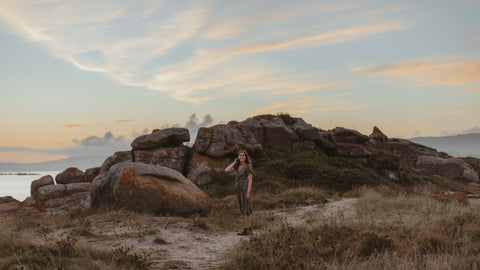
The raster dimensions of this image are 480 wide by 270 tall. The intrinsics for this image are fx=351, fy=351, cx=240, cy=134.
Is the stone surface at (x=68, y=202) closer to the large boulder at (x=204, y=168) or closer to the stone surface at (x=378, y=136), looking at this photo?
the large boulder at (x=204, y=168)

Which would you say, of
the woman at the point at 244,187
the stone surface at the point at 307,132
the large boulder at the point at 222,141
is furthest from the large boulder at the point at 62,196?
the stone surface at the point at 307,132

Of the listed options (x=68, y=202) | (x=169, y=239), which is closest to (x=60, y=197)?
(x=68, y=202)

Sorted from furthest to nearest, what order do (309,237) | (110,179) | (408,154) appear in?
1. (408,154)
2. (110,179)
3. (309,237)

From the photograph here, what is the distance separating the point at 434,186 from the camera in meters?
29.6

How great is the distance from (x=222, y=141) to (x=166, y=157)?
13.1ft

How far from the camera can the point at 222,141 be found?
24.7 metres

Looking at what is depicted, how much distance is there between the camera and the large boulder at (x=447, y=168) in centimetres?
3516

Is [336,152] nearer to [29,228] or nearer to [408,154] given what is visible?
[408,154]

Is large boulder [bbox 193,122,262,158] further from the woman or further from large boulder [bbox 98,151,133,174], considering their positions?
the woman

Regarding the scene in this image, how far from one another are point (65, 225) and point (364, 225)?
954 centimetres

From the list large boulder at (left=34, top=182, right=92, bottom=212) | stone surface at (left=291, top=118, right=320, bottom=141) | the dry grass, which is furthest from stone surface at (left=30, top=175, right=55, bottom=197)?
the dry grass

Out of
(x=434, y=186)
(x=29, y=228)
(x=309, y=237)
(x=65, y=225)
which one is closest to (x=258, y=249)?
(x=309, y=237)

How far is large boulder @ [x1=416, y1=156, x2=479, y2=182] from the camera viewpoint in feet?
115

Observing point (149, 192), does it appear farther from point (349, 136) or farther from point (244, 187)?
point (349, 136)
